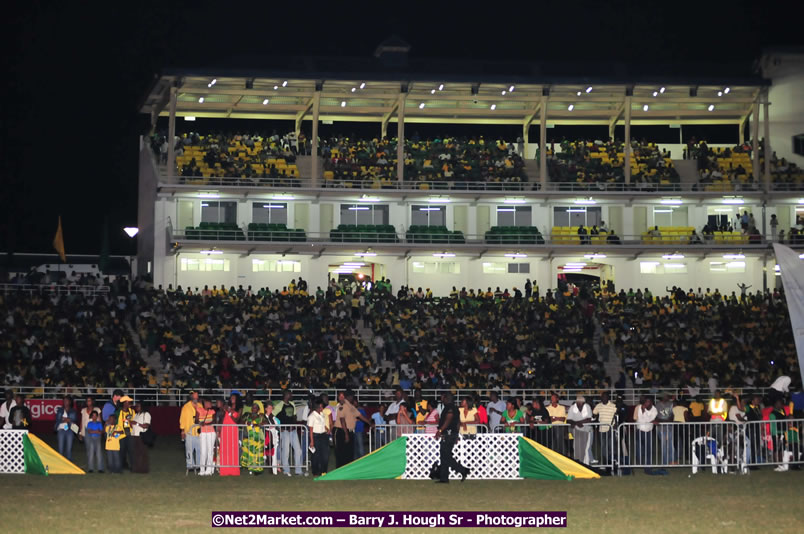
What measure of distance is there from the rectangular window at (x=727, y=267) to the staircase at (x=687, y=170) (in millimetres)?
3605

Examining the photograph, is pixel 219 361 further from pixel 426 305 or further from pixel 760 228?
pixel 760 228

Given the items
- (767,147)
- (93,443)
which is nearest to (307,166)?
(767,147)

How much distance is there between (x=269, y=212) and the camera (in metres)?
50.6

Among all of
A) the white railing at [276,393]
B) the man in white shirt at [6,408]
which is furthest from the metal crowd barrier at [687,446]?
the man in white shirt at [6,408]

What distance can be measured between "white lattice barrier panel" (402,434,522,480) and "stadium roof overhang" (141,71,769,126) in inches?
1139

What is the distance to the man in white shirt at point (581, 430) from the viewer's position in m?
22.4

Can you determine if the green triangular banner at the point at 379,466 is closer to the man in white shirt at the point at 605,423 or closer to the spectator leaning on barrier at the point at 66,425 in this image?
the man in white shirt at the point at 605,423

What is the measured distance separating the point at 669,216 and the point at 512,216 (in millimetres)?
6817

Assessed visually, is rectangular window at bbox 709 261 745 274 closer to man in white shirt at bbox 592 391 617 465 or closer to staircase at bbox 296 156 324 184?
staircase at bbox 296 156 324 184

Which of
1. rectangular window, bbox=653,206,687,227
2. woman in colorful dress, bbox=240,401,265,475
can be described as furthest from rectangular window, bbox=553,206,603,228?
woman in colorful dress, bbox=240,401,265,475

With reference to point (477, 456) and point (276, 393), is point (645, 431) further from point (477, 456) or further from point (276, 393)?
point (276, 393)

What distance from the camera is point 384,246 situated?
4975 centimetres

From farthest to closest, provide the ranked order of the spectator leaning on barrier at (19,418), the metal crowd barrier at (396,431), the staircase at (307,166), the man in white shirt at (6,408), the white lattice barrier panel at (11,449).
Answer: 1. the staircase at (307,166)
2. the man in white shirt at (6,408)
3. the spectator leaning on barrier at (19,418)
4. the metal crowd barrier at (396,431)
5. the white lattice barrier panel at (11,449)

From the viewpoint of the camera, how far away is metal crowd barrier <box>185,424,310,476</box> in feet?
71.3
